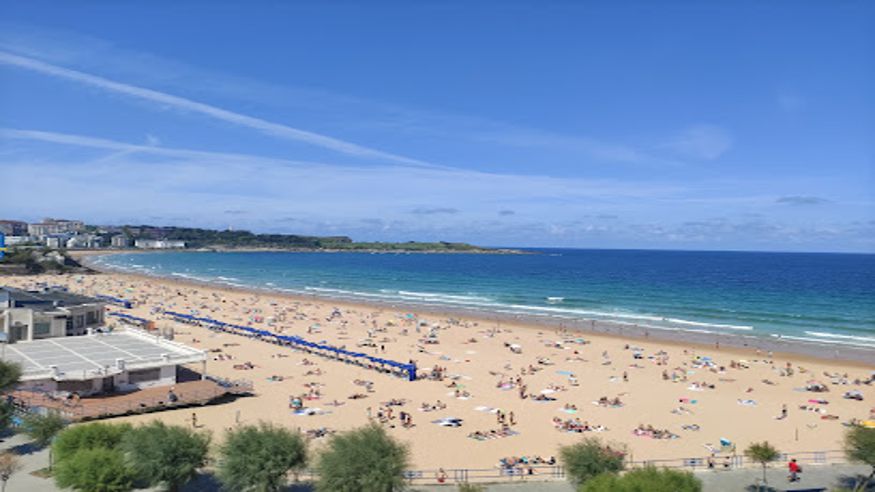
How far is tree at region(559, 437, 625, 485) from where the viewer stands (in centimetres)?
1602

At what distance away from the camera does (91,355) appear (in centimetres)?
2803

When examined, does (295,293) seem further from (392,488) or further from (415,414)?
(392,488)

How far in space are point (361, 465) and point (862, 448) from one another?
44.9ft

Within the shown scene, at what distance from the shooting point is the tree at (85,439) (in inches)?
671

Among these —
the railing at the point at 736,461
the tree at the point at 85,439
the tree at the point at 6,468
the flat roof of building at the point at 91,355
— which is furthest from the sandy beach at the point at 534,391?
the tree at the point at 6,468

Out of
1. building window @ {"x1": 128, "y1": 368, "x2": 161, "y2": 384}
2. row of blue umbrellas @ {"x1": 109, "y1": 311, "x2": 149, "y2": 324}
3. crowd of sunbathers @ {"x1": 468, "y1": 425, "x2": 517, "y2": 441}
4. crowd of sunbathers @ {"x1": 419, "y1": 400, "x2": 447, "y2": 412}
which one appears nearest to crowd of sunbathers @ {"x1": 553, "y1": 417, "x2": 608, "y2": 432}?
crowd of sunbathers @ {"x1": 468, "y1": 425, "x2": 517, "y2": 441}

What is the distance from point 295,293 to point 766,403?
2448 inches

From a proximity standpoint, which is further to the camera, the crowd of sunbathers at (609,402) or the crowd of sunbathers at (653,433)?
the crowd of sunbathers at (609,402)

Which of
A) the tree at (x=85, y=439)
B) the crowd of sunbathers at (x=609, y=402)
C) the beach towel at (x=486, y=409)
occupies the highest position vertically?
the tree at (x=85, y=439)

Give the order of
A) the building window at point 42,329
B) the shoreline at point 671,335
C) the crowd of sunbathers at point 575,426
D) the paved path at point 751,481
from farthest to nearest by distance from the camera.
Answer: the shoreline at point 671,335
the building window at point 42,329
the crowd of sunbathers at point 575,426
the paved path at point 751,481

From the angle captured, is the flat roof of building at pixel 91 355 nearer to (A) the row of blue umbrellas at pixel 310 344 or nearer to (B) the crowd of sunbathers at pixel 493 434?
(A) the row of blue umbrellas at pixel 310 344

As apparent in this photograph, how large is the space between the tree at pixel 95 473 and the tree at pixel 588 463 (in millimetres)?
11120

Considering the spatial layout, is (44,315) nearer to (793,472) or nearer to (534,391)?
(534,391)

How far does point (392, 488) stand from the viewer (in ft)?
49.7
